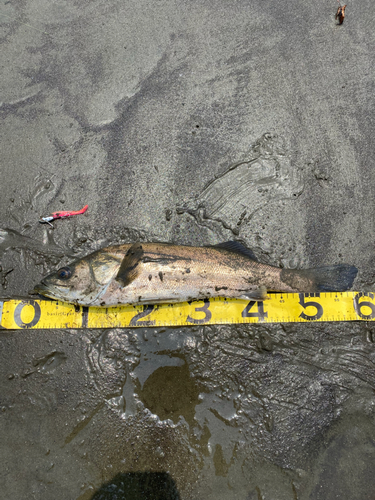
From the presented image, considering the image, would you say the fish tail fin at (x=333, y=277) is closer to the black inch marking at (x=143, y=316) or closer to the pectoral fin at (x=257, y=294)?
the pectoral fin at (x=257, y=294)

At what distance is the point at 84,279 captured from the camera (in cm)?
332

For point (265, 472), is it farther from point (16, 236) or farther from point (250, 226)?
point (16, 236)

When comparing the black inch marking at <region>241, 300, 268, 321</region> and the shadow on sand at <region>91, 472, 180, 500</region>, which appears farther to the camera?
the black inch marking at <region>241, 300, 268, 321</region>

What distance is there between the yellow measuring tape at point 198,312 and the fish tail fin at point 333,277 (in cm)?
15

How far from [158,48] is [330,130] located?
2917mm

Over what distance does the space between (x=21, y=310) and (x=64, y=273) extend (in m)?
0.84

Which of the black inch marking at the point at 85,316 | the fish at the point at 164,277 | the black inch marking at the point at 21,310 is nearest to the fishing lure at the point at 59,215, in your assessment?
the fish at the point at 164,277

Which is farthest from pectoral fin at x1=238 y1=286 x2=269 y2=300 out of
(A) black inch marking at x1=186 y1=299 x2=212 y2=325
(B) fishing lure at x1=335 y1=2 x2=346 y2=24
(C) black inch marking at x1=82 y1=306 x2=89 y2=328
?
(B) fishing lure at x1=335 y1=2 x2=346 y2=24

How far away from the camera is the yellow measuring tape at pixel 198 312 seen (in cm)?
Result: 349

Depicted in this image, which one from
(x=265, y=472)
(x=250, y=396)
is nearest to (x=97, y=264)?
(x=250, y=396)

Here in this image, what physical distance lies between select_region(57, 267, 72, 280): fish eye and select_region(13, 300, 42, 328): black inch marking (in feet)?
2.06

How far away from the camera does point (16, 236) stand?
3.77 meters

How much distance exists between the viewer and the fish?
10.7 ft

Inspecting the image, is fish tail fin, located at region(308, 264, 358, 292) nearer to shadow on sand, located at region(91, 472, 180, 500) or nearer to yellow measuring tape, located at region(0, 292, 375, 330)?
yellow measuring tape, located at region(0, 292, 375, 330)
